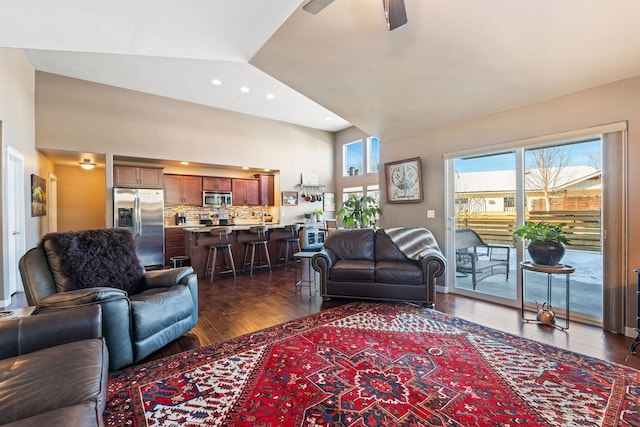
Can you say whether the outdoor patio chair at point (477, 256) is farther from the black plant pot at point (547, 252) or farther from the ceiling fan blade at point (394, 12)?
the ceiling fan blade at point (394, 12)

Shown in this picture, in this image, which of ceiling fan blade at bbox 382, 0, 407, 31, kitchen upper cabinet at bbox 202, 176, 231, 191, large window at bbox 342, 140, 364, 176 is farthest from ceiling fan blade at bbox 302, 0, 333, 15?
large window at bbox 342, 140, 364, 176

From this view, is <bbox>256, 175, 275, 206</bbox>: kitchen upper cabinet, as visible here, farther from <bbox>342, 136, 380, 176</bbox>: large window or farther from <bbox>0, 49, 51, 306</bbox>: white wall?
<bbox>0, 49, 51, 306</bbox>: white wall

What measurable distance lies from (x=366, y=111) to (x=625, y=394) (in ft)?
12.5

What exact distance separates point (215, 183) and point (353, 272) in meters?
5.32

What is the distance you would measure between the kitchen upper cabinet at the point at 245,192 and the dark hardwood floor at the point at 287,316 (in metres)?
3.52

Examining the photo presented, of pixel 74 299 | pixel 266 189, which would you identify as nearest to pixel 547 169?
pixel 74 299

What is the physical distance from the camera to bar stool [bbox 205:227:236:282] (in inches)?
203

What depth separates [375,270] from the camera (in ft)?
11.9

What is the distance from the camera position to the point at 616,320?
2.75 m

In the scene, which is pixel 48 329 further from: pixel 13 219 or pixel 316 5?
pixel 13 219

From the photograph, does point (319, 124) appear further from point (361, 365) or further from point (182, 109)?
point (361, 365)

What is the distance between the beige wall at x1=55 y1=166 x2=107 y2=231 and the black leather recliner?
5807 millimetres

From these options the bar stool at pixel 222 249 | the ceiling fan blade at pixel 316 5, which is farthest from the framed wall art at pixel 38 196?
the ceiling fan blade at pixel 316 5

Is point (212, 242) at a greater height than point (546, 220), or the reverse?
point (546, 220)
